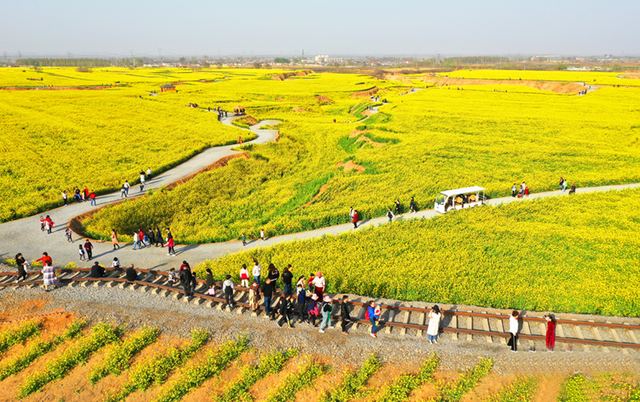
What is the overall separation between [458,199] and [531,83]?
4333 inches

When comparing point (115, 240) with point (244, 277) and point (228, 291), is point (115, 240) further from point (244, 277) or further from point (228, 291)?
point (228, 291)

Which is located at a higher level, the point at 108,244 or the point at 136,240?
the point at 136,240

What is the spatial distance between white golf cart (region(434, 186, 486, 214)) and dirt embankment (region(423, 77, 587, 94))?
Result: 89.9 metres

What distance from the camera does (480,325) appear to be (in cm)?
1495

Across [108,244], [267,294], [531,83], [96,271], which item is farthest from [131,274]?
[531,83]

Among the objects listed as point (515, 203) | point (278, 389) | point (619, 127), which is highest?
point (619, 127)

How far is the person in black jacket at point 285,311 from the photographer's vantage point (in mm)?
14664

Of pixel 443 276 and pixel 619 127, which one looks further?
pixel 619 127

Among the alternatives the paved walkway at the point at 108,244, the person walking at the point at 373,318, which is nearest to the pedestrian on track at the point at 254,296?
the person walking at the point at 373,318

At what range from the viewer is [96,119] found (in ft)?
205

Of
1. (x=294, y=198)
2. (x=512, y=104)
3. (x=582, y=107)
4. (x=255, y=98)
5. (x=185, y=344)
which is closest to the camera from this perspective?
(x=185, y=344)

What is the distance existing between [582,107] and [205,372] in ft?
256

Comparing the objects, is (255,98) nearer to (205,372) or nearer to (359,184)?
(359,184)

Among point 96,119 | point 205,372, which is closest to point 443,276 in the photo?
point 205,372
